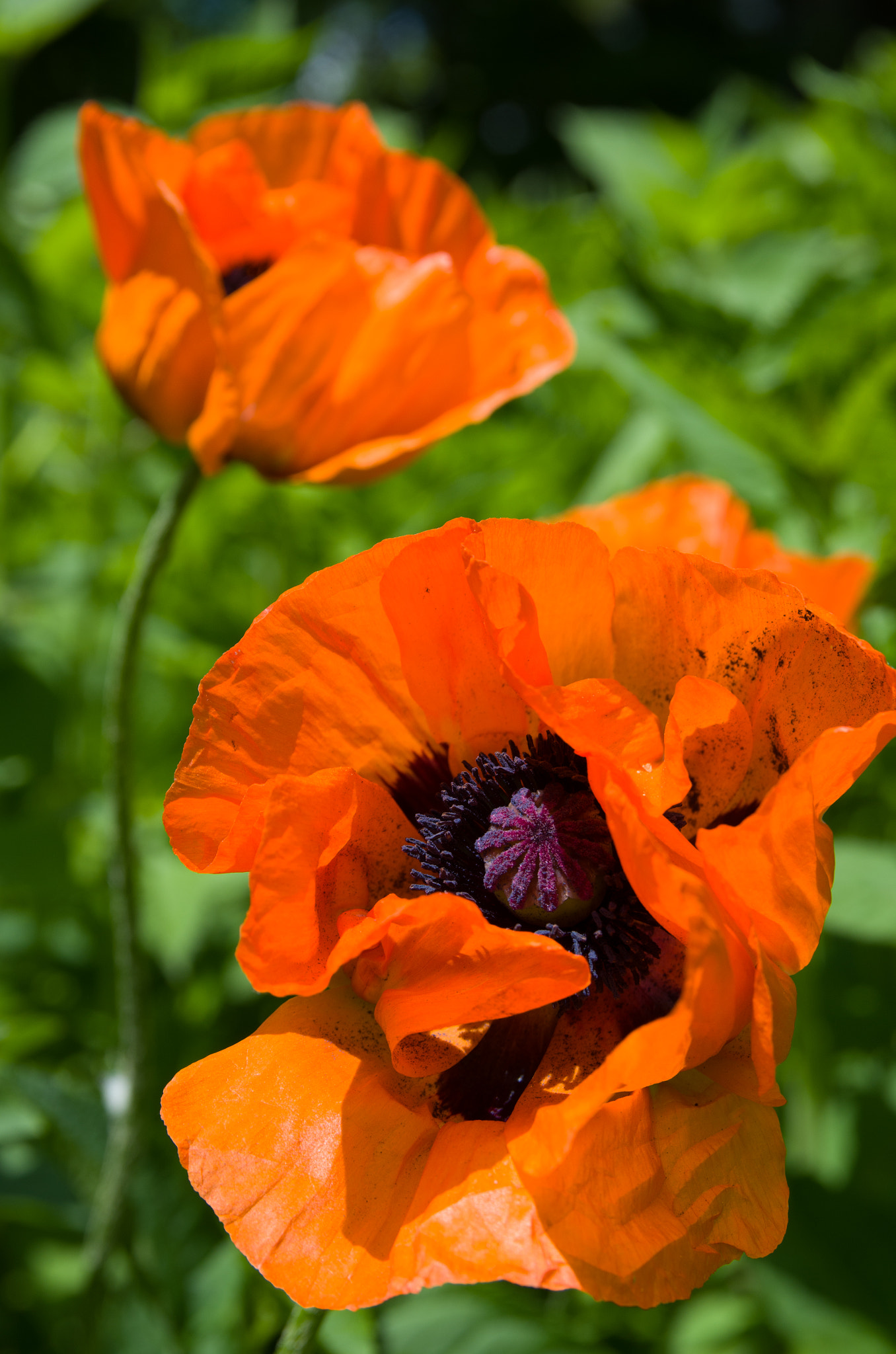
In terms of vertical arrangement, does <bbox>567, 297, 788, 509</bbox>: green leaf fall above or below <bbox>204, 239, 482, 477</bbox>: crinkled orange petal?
below

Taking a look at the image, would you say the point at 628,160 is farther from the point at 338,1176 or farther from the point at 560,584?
the point at 338,1176

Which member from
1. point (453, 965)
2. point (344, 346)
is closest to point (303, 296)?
point (344, 346)

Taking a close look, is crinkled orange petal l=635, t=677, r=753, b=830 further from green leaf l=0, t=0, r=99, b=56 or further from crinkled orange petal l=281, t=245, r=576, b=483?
green leaf l=0, t=0, r=99, b=56

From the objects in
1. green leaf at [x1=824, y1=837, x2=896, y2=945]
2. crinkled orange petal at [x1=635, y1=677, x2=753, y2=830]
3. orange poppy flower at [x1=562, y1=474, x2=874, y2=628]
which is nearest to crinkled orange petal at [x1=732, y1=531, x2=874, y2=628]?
orange poppy flower at [x1=562, y1=474, x2=874, y2=628]

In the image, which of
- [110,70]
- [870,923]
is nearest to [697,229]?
[870,923]

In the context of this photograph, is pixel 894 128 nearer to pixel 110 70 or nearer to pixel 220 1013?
pixel 220 1013

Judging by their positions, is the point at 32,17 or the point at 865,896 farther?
the point at 32,17
